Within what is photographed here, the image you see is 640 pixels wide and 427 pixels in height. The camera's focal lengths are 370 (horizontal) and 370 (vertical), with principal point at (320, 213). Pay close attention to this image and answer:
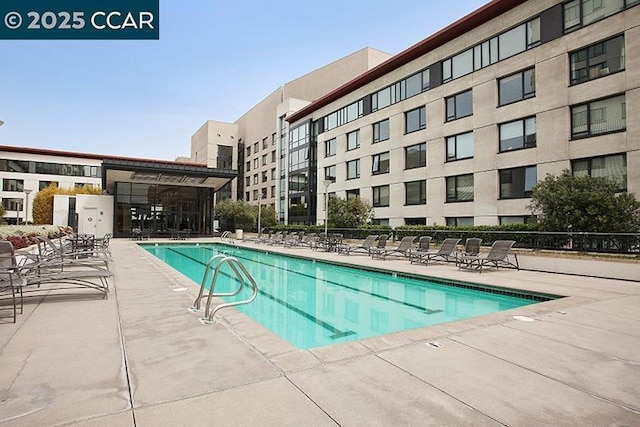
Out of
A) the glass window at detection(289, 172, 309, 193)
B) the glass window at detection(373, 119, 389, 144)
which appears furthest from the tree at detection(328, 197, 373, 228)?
the glass window at detection(289, 172, 309, 193)

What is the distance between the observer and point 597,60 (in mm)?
17000

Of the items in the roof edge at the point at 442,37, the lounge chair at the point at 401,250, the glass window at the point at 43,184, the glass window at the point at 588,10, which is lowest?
the lounge chair at the point at 401,250

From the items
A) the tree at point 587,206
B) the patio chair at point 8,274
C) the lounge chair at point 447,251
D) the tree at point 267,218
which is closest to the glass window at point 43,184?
the tree at point 267,218

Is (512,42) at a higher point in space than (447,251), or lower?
higher

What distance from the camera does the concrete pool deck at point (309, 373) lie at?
8.80ft

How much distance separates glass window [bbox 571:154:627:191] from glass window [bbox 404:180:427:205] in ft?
30.3

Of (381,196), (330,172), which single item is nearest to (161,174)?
(330,172)

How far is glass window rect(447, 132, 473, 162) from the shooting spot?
74.5ft

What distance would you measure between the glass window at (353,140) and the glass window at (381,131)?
85.8 inches

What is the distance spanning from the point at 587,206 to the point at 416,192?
13.6m

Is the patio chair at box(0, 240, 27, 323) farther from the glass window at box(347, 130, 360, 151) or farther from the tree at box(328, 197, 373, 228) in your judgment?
the glass window at box(347, 130, 360, 151)

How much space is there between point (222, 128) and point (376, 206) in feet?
140

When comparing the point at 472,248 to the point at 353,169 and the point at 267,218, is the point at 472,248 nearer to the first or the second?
the point at 353,169

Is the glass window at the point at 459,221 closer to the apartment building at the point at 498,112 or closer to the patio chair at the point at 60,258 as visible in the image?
the apartment building at the point at 498,112
